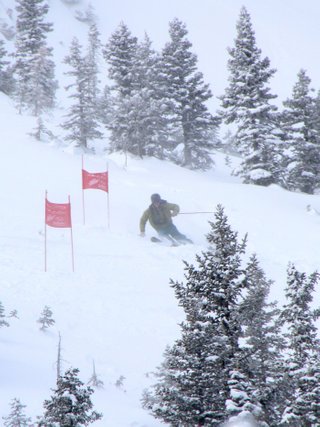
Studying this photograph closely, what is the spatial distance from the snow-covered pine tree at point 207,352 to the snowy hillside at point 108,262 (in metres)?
1.81

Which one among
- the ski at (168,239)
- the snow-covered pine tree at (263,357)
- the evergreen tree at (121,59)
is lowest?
the ski at (168,239)

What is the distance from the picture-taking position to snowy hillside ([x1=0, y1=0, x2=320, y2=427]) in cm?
888

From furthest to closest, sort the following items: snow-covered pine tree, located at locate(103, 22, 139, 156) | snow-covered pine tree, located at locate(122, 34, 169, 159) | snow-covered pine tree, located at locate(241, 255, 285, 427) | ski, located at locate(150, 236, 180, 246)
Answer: snow-covered pine tree, located at locate(103, 22, 139, 156), snow-covered pine tree, located at locate(122, 34, 169, 159), ski, located at locate(150, 236, 180, 246), snow-covered pine tree, located at locate(241, 255, 285, 427)

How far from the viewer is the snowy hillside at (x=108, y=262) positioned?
349 inches

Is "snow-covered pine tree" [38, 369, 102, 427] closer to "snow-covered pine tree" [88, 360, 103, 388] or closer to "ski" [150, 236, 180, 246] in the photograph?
"snow-covered pine tree" [88, 360, 103, 388]

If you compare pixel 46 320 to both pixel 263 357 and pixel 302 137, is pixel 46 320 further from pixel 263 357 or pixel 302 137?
pixel 302 137

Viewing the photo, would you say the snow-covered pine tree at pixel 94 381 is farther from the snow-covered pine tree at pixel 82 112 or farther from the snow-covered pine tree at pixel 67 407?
the snow-covered pine tree at pixel 82 112

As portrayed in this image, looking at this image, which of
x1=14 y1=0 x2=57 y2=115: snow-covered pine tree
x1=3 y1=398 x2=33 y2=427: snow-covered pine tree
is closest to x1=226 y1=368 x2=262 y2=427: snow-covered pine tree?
x1=3 y1=398 x2=33 y2=427: snow-covered pine tree

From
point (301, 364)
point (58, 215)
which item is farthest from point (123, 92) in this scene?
point (301, 364)

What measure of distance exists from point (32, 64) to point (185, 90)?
16.5m

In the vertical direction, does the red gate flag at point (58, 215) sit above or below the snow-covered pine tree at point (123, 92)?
below

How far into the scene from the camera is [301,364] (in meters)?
6.62

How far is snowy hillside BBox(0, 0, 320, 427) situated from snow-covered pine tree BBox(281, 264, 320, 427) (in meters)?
2.42

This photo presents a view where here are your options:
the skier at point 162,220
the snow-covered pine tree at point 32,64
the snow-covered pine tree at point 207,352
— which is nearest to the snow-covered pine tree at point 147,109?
the snow-covered pine tree at point 32,64
